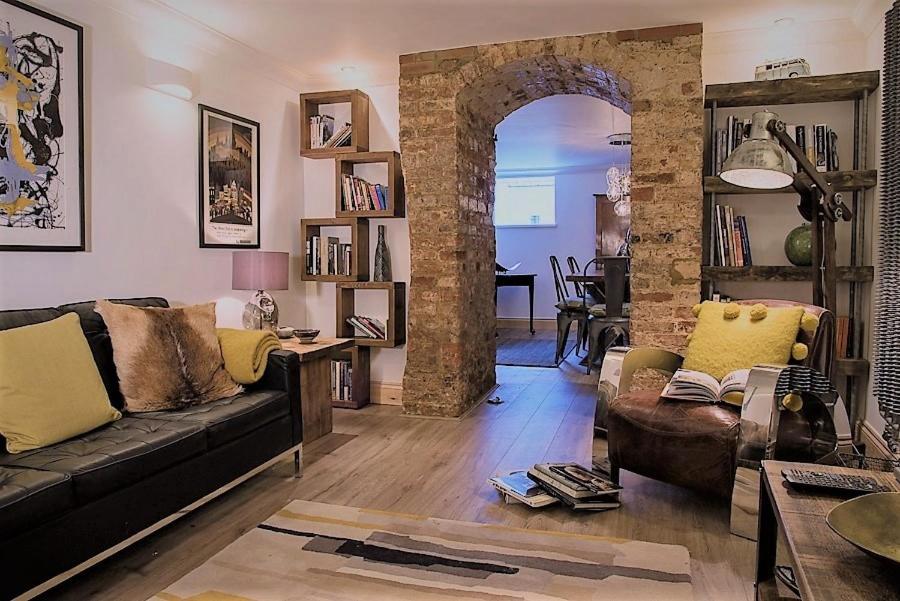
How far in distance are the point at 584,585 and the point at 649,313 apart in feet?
6.64

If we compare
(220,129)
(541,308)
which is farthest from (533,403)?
(541,308)

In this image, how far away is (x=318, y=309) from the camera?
4926mm

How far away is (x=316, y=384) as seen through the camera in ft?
12.5

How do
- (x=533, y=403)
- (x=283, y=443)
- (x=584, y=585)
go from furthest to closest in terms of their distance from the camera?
(x=533, y=403) → (x=283, y=443) → (x=584, y=585)

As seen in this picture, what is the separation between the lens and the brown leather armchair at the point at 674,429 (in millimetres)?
2568

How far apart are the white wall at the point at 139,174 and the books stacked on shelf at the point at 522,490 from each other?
6.61 ft

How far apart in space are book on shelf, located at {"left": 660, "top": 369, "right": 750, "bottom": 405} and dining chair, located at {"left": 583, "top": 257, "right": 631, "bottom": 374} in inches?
98.8

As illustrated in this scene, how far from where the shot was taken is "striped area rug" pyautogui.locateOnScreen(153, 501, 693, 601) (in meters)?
A: 2.10

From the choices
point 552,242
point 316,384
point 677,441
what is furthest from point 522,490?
point 552,242

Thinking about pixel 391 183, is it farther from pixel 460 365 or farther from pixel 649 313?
pixel 649 313

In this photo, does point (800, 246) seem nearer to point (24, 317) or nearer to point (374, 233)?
point (374, 233)

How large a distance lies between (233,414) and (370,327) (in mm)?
1980

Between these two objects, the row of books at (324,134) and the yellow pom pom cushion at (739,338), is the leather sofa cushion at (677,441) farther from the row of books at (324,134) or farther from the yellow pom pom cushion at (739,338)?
the row of books at (324,134)

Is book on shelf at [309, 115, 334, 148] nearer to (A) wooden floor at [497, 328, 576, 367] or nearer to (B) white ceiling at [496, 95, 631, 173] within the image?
(B) white ceiling at [496, 95, 631, 173]
